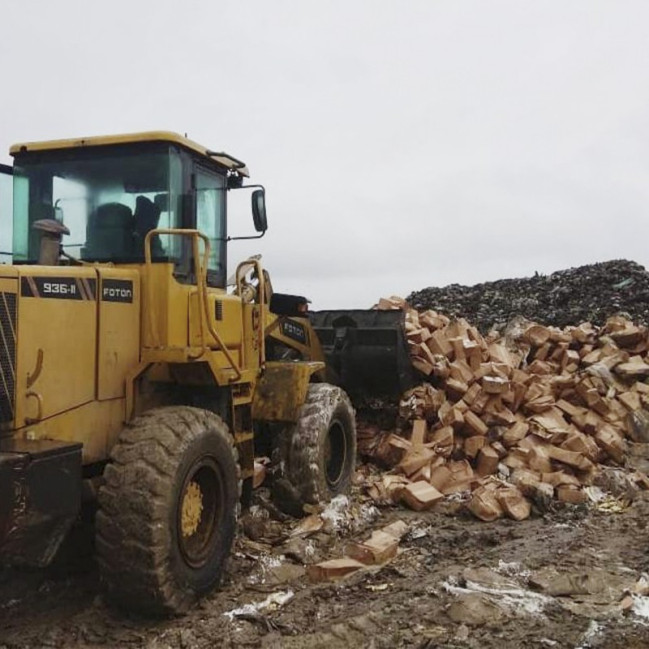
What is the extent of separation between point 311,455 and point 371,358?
7.19 ft

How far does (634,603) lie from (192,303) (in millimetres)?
3511

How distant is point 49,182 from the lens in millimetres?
5781

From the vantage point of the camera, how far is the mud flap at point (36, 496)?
387 cm

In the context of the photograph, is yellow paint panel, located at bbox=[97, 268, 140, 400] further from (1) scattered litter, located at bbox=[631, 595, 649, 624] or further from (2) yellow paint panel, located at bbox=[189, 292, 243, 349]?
(1) scattered litter, located at bbox=[631, 595, 649, 624]

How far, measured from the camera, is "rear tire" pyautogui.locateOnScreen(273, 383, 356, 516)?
697cm

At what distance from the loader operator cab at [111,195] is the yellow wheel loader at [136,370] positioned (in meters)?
0.01

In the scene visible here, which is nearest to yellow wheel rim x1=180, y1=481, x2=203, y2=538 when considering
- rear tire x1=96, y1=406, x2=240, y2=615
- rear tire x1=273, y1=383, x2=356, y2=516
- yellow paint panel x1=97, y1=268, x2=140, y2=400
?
rear tire x1=96, y1=406, x2=240, y2=615

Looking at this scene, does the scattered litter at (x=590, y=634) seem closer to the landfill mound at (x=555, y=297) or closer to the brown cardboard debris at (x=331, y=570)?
the brown cardboard debris at (x=331, y=570)

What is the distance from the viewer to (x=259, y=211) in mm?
6297

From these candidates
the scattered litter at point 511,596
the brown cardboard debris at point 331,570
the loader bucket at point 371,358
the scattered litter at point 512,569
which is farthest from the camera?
the loader bucket at point 371,358

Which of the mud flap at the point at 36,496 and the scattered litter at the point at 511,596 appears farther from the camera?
the scattered litter at the point at 511,596

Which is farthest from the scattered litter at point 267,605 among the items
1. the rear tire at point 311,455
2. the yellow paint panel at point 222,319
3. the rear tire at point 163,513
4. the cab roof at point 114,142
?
the cab roof at point 114,142

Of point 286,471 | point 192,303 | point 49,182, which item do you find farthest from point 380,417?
point 49,182

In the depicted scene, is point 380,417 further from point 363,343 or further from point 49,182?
point 49,182
